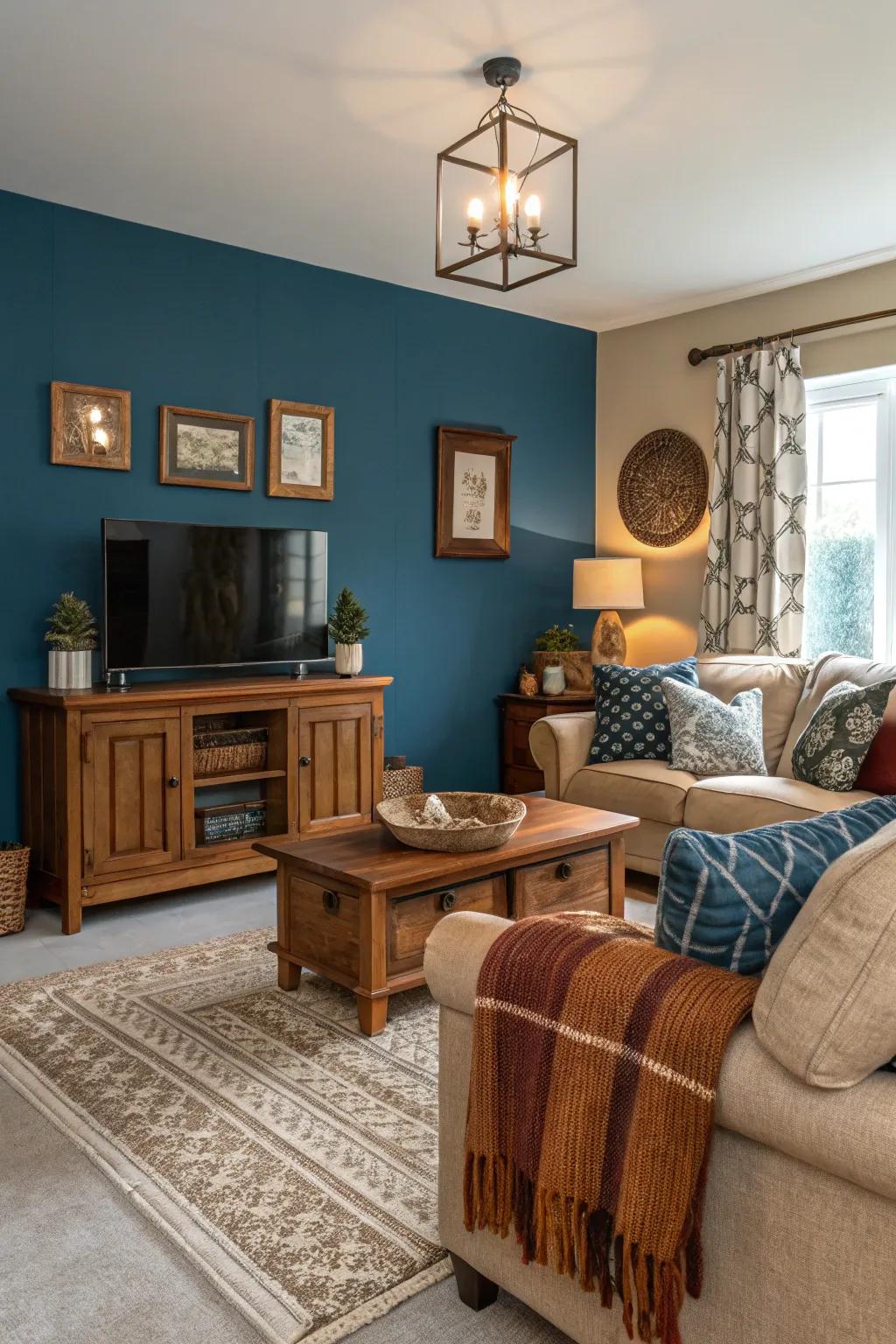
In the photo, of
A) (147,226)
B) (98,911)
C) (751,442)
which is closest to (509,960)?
(98,911)

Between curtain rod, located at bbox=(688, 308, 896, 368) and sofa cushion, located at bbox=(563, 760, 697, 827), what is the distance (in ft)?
7.27

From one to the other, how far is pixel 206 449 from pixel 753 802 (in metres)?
2.67

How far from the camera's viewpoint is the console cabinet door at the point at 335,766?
426 centimetres

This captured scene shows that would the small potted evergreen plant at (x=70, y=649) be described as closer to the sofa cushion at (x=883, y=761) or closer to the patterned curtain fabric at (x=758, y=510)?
the sofa cushion at (x=883, y=761)

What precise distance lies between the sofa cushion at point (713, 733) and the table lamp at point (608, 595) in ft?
3.92

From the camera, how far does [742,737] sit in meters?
4.11

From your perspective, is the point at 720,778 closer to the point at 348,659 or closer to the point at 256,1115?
the point at 348,659

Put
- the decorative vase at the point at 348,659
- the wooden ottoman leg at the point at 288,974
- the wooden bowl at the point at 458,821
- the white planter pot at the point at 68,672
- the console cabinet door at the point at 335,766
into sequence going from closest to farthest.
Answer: the wooden bowl at the point at 458,821
the wooden ottoman leg at the point at 288,974
the white planter pot at the point at 68,672
the console cabinet door at the point at 335,766
the decorative vase at the point at 348,659

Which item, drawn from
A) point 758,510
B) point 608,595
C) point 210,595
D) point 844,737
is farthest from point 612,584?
point 210,595

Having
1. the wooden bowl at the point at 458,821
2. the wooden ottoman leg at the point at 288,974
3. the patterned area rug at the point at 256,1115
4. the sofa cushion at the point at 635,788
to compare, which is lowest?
the patterned area rug at the point at 256,1115

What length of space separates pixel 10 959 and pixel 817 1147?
2899 mm

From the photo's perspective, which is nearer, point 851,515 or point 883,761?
point 883,761

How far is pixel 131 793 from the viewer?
376 cm

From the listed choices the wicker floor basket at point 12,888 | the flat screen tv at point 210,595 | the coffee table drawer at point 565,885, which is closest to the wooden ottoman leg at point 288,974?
the coffee table drawer at point 565,885
